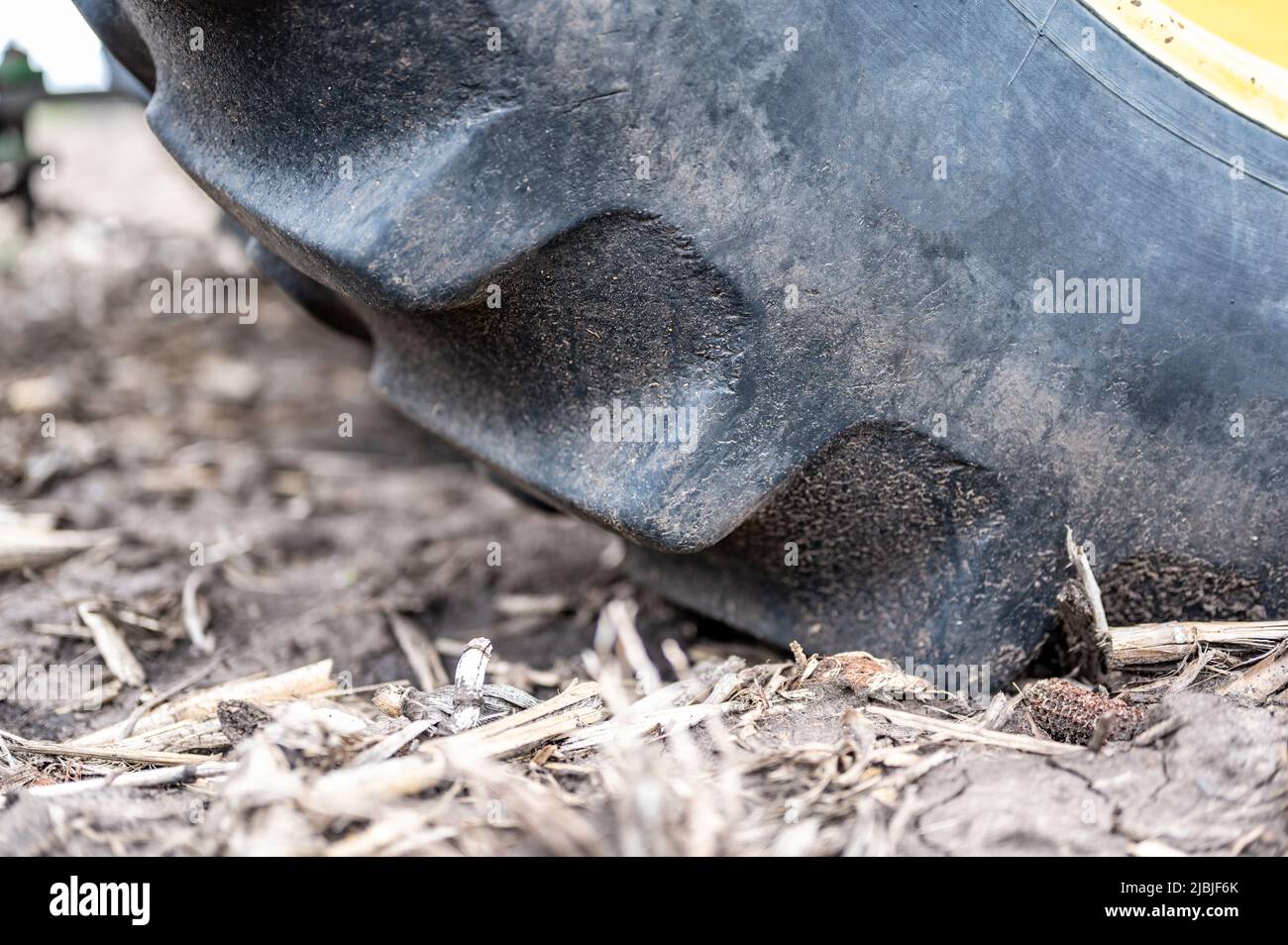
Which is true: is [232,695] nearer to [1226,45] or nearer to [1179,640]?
[1179,640]

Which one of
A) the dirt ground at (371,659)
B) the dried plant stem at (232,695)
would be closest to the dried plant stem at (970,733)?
the dirt ground at (371,659)

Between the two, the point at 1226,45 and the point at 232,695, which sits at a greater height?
the point at 1226,45

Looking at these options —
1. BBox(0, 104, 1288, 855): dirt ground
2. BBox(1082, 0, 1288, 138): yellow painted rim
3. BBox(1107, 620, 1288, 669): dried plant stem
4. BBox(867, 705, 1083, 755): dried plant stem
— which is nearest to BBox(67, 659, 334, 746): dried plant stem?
BBox(0, 104, 1288, 855): dirt ground

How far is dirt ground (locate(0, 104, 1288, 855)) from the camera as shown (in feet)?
2.59

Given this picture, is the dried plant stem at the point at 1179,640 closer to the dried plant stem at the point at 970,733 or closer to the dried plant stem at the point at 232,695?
the dried plant stem at the point at 970,733

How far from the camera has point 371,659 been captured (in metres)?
1.31

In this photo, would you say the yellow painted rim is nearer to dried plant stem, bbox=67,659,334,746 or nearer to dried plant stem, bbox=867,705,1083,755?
dried plant stem, bbox=867,705,1083,755

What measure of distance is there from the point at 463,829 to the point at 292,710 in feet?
0.60

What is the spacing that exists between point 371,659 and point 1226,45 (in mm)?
1029

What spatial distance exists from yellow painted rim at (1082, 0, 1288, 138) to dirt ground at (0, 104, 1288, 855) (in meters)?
0.51

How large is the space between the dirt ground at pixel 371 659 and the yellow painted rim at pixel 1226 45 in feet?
1.66

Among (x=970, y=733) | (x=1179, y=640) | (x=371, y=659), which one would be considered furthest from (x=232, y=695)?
(x=1179, y=640)
